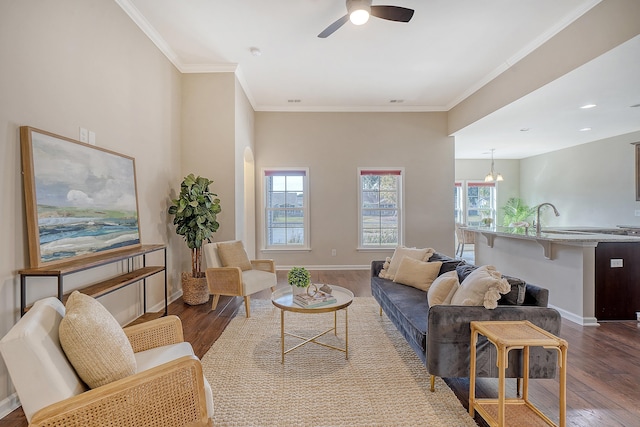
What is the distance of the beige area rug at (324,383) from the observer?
5.90 ft

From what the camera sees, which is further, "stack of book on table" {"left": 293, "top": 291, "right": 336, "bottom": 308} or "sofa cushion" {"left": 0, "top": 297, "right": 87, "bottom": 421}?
"stack of book on table" {"left": 293, "top": 291, "right": 336, "bottom": 308}

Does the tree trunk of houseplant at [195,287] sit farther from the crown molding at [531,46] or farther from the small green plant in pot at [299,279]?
the crown molding at [531,46]

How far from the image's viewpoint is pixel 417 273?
3.06 m

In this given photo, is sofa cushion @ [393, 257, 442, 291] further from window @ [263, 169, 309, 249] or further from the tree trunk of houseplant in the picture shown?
window @ [263, 169, 309, 249]

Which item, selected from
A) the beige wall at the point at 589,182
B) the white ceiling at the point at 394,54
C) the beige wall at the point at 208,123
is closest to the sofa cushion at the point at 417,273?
the white ceiling at the point at 394,54

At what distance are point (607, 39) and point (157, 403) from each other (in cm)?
442

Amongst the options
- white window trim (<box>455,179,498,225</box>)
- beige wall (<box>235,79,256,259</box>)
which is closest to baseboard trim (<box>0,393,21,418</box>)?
beige wall (<box>235,79,256,259</box>)

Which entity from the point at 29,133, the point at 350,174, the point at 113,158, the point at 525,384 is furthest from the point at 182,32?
the point at 525,384

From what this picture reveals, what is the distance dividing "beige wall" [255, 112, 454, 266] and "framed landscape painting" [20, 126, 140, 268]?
127 inches

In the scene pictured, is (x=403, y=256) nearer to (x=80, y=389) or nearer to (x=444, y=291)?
(x=444, y=291)

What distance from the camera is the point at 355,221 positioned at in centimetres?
603

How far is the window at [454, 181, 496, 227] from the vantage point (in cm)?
903

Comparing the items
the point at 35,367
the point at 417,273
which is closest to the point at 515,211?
the point at 417,273

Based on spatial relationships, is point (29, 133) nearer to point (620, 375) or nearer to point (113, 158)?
point (113, 158)
